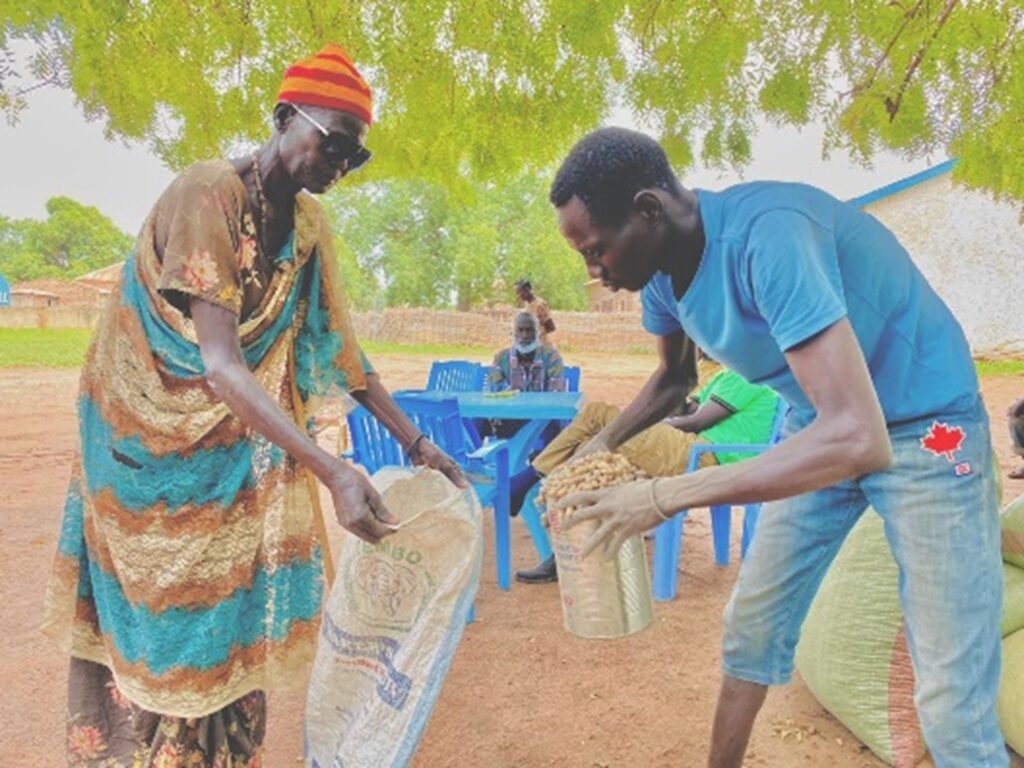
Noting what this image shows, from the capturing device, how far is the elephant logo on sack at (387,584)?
1.84 metres

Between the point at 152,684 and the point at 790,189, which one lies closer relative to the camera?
A: the point at 790,189

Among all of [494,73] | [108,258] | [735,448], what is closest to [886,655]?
[735,448]

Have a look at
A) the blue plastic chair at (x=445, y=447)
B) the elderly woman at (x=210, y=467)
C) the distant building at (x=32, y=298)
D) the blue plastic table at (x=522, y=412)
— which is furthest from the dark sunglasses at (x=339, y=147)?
the distant building at (x=32, y=298)

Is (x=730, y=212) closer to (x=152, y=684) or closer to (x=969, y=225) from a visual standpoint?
(x=152, y=684)

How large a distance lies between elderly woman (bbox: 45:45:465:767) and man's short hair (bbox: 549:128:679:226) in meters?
0.52

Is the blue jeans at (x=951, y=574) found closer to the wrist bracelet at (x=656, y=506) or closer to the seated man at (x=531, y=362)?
the wrist bracelet at (x=656, y=506)

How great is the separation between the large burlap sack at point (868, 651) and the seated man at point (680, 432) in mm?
1383

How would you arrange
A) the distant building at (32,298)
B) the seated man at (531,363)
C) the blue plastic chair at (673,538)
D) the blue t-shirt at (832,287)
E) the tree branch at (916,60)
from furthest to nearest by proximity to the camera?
the distant building at (32,298), the seated man at (531,363), the blue plastic chair at (673,538), the tree branch at (916,60), the blue t-shirt at (832,287)

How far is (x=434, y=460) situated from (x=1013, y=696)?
163cm

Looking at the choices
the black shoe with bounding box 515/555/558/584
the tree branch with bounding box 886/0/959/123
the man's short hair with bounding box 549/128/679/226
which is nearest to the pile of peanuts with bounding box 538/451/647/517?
the man's short hair with bounding box 549/128/679/226

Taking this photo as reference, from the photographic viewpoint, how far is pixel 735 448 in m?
3.73

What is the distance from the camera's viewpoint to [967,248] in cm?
1764

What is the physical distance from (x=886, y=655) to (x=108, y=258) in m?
64.1

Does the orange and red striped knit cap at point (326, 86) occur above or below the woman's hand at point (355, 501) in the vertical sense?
above
